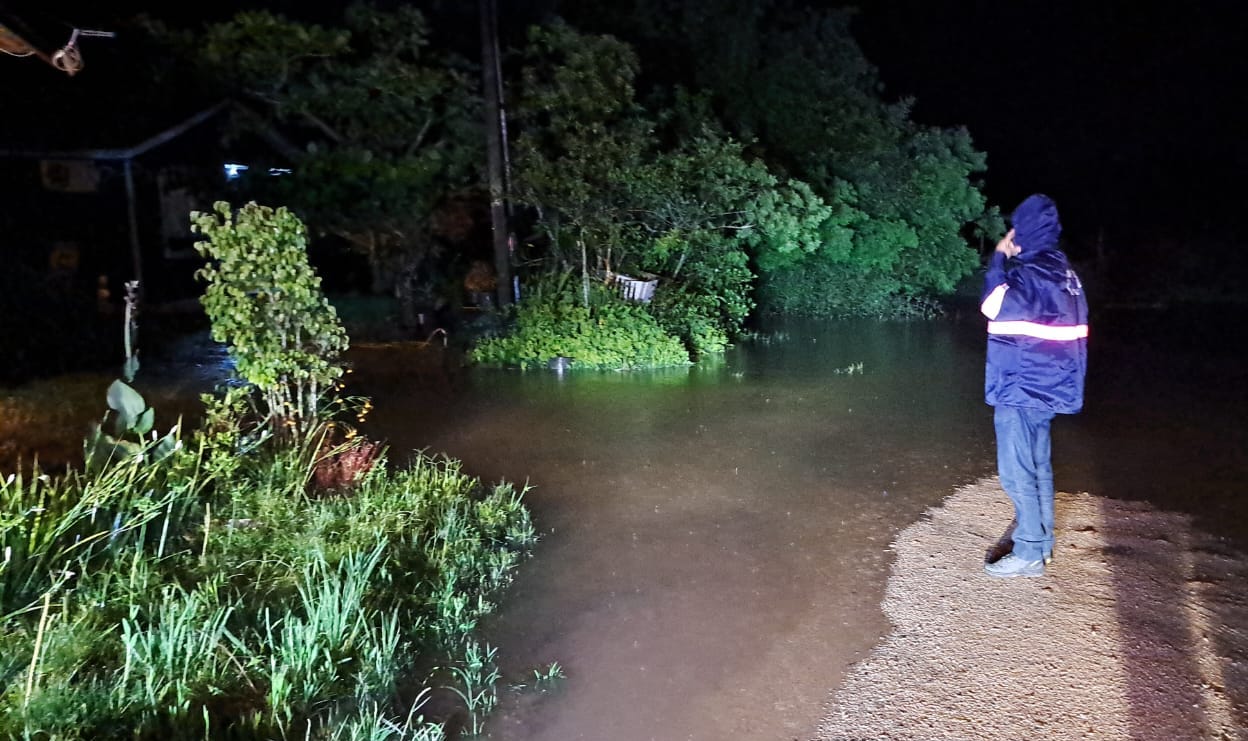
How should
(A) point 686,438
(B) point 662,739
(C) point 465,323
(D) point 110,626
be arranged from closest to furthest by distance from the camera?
(B) point 662,739 → (D) point 110,626 → (A) point 686,438 → (C) point 465,323

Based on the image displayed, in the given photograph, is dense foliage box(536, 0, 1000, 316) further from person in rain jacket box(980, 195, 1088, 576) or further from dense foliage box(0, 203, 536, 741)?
person in rain jacket box(980, 195, 1088, 576)

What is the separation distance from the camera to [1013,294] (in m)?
4.64

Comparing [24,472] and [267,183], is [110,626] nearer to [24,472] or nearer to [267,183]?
[24,472]

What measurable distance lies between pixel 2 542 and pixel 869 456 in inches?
229

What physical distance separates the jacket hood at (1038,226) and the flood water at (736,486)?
6.32 feet

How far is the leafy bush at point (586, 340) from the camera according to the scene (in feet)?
37.4

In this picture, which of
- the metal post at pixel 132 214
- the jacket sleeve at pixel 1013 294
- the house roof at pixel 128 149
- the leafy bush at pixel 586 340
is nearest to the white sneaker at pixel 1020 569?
the jacket sleeve at pixel 1013 294

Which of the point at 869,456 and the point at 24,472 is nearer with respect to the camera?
the point at 24,472

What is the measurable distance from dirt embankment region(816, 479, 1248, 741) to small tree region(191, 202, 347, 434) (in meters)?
4.11

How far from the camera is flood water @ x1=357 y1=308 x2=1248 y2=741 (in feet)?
12.9

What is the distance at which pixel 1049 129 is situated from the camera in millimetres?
25703

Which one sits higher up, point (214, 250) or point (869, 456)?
point (214, 250)

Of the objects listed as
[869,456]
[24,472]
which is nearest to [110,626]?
[24,472]

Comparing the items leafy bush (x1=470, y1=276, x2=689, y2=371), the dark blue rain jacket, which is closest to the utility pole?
leafy bush (x1=470, y1=276, x2=689, y2=371)
